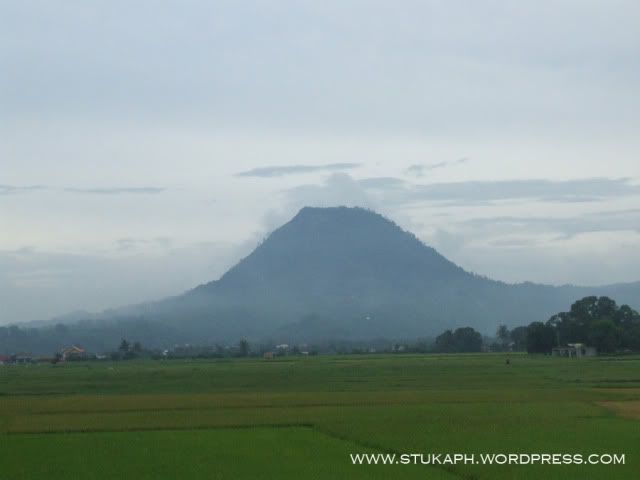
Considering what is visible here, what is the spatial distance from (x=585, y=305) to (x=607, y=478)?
79.3 meters

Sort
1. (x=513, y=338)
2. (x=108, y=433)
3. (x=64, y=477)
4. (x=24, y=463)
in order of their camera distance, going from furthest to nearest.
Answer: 1. (x=513, y=338)
2. (x=108, y=433)
3. (x=24, y=463)
4. (x=64, y=477)

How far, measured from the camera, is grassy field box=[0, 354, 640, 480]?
17.0 meters

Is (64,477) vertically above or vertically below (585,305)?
below

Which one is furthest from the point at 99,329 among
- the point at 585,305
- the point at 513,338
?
→ the point at 585,305

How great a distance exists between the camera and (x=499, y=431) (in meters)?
21.3

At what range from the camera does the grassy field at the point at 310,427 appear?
17.0 meters

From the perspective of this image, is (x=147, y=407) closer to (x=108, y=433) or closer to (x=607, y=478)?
(x=108, y=433)

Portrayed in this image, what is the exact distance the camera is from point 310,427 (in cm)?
2358

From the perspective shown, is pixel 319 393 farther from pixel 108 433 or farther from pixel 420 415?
pixel 108 433

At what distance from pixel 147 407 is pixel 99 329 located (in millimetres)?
173884

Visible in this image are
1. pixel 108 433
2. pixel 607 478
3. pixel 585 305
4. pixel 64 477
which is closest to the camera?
pixel 607 478

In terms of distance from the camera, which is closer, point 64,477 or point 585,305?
point 64,477

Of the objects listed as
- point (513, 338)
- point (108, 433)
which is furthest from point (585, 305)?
point (108, 433)

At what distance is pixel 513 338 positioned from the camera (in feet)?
389
